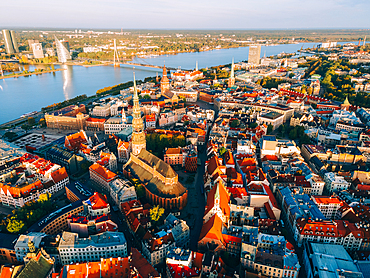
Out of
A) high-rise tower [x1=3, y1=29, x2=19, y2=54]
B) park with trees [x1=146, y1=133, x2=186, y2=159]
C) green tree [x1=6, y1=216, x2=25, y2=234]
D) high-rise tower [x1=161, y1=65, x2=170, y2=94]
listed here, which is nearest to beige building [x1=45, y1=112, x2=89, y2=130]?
park with trees [x1=146, y1=133, x2=186, y2=159]

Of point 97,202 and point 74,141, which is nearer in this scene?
point 97,202

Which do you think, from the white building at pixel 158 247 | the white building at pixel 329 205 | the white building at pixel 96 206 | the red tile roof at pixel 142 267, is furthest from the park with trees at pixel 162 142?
the red tile roof at pixel 142 267

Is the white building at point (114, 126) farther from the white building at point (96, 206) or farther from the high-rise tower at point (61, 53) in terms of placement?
the high-rise tower at point (61, 53)

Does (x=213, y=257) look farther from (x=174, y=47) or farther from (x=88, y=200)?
(x=174, y=47)

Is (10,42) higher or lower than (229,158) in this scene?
higher

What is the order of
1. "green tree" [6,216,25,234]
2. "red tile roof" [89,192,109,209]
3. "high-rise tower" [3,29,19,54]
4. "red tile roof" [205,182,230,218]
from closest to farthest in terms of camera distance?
"green tree" [6,216,25,234] < "red tile roof" [205,182,230,218] < "red tile roof" [89,192,109,209] < "high-rise tower" [3,29,19,54]

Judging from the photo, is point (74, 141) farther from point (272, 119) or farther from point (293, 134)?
Answer: point (293, 134)

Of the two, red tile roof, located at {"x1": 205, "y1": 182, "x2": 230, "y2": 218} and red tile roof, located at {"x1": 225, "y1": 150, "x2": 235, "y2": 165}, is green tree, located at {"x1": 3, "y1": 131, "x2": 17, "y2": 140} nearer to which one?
red tile roof, located at {"x1": 225, "y1": 150, "x2": 235, "y2": 165}

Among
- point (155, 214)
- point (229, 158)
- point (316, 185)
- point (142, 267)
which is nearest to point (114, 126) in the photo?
point (229, 158)
